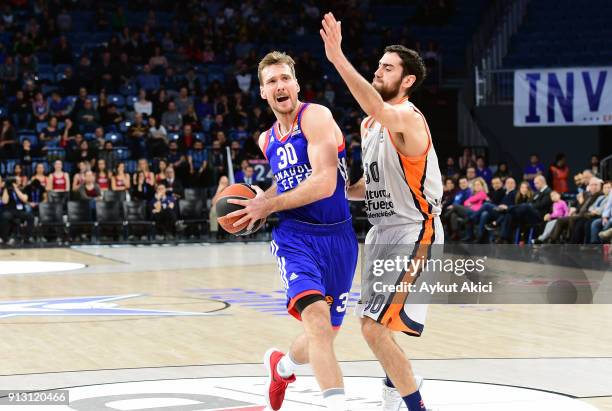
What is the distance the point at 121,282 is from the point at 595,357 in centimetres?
726

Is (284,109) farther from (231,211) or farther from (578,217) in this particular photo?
(578,217)

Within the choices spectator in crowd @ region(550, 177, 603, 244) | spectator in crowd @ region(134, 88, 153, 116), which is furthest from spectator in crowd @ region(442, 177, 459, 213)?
spectator in crowd @ region(134, 88, 153, 116)

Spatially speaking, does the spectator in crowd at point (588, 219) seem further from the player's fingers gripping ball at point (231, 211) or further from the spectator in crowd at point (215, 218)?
the player's fingers gripping ball at point (231, 211)

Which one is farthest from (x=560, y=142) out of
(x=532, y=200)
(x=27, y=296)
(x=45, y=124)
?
(x=27, y=296)

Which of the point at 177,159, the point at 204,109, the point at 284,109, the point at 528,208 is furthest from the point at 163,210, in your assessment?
the point at 284,109

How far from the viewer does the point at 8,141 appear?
20688 mm

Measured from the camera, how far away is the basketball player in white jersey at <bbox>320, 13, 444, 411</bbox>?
5426 millimetres

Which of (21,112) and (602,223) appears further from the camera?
(21,112)

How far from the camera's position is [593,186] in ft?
54.7

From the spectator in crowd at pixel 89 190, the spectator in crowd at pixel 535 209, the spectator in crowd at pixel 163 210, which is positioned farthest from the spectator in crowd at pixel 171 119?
the spectator in crowd at pixel 535 209

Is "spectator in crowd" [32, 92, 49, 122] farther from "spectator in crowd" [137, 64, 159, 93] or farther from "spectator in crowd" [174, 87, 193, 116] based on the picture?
"spectator in crowd" [174, 87, 193, 116]

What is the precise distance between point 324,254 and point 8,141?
16.2 meters

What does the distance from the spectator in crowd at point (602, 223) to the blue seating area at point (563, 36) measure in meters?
8.59

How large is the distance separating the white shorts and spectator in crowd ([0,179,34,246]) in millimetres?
14948
